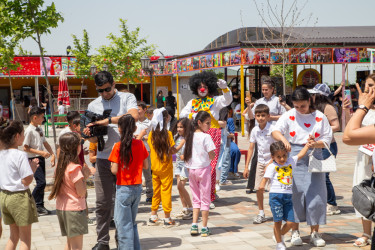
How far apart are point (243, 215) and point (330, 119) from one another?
187cm

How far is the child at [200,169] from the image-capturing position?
6.20 m

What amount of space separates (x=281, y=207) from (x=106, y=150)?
2.01 meters

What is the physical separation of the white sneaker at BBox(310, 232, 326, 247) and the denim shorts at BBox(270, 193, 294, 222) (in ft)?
1.56

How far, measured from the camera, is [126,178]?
5.04 m

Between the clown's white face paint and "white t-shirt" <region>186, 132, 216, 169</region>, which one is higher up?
the clown's white face paint

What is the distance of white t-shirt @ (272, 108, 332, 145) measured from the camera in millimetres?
5762

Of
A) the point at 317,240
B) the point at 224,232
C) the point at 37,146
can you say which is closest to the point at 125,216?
the point at 224,232

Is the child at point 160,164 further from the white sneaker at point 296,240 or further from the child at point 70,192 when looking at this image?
the child at point 70,192

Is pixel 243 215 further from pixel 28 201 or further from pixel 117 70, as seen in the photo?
pixel 117 70

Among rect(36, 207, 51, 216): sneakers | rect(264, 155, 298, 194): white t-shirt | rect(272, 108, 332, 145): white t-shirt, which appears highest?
rect(272, 108, 332, 145): white t-shirt

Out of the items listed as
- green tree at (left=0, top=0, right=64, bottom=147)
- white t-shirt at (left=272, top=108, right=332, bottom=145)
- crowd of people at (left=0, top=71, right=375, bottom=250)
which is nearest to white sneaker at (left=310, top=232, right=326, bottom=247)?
crowd of people at (left=0, top=71, right=375, bottom=250)

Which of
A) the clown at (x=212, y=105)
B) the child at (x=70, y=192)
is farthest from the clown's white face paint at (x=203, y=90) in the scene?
the child at (x=70, y=192)

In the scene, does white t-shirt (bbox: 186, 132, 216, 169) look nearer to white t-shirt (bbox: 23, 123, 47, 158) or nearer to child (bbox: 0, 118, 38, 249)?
child (bbox: 0, 118, 38, 249)

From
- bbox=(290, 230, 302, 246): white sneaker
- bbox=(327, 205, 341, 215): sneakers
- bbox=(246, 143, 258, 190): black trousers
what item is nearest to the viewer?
bbox=(290, 230, 302, 246): white sneaker
